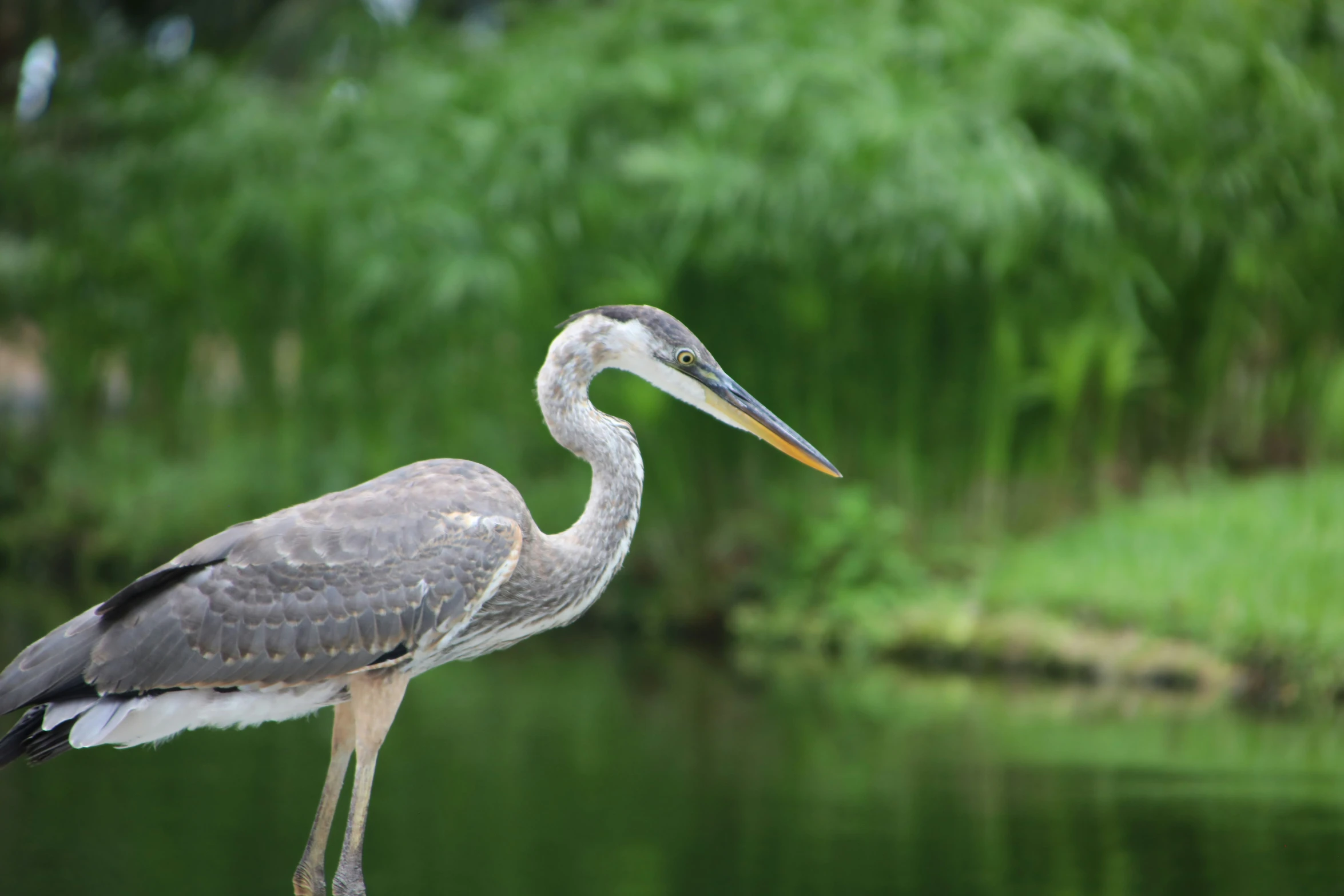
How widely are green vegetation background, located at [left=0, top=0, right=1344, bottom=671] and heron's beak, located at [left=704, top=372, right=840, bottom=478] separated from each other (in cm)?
484

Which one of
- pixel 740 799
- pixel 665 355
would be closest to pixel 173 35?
pixel 740 799

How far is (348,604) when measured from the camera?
3830mm

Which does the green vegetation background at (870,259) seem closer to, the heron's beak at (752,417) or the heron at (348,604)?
the heron's beak at (752,417)

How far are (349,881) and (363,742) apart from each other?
33 centimetres

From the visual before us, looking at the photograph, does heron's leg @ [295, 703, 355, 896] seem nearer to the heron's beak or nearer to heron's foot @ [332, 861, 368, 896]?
heron's foot @ [332, 861, 368, 896]

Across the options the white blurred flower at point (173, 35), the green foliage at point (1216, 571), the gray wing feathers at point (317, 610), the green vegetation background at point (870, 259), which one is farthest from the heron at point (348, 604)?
the white blurred flower at point (173, 35)

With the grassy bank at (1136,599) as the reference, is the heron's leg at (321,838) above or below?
below

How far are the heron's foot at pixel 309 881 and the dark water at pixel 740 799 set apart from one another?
120cm

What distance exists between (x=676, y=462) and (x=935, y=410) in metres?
1.71

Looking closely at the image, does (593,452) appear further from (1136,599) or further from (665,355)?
(1136,599)

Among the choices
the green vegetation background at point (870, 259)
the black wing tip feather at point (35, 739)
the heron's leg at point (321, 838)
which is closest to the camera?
the black wing tip feather at point (35, 739)

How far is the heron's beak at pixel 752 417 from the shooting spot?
13.4 feet

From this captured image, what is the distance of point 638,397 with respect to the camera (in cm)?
976

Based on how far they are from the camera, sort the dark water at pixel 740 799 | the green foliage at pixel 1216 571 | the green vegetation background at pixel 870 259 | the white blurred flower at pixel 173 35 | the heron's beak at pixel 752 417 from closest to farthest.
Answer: the heron's beak at pixel 752 417, the dark water at pixel 740 799, the green foliage at pixel 1216 571, the green vegetation background at pixel 870 259, the white blurred flower at pixel 173 35
